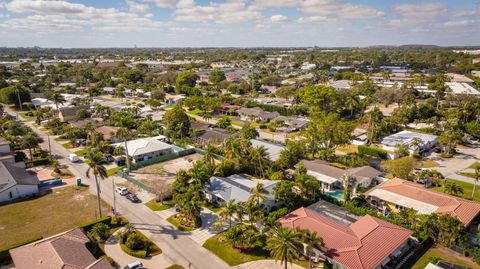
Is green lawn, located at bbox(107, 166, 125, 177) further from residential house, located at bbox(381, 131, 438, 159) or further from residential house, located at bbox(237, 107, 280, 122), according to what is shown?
residential house, located at bbox(381, 131, 438, 159)

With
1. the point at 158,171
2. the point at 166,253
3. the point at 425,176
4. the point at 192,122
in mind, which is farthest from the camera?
the point at 192,122

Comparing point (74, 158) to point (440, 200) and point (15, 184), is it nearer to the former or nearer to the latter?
point (15, 184)

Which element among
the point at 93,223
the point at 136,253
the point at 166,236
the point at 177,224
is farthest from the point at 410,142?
the point at 93,223

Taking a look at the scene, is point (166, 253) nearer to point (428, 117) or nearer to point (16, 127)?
point (16, 127)

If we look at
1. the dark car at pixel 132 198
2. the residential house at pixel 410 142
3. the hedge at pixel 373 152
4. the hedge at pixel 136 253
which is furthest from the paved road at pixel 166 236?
the residential house at pixel 410 142

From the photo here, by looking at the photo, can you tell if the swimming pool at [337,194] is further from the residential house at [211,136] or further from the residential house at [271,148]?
the residential house at [211,136]

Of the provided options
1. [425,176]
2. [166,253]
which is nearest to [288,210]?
[166,253]
